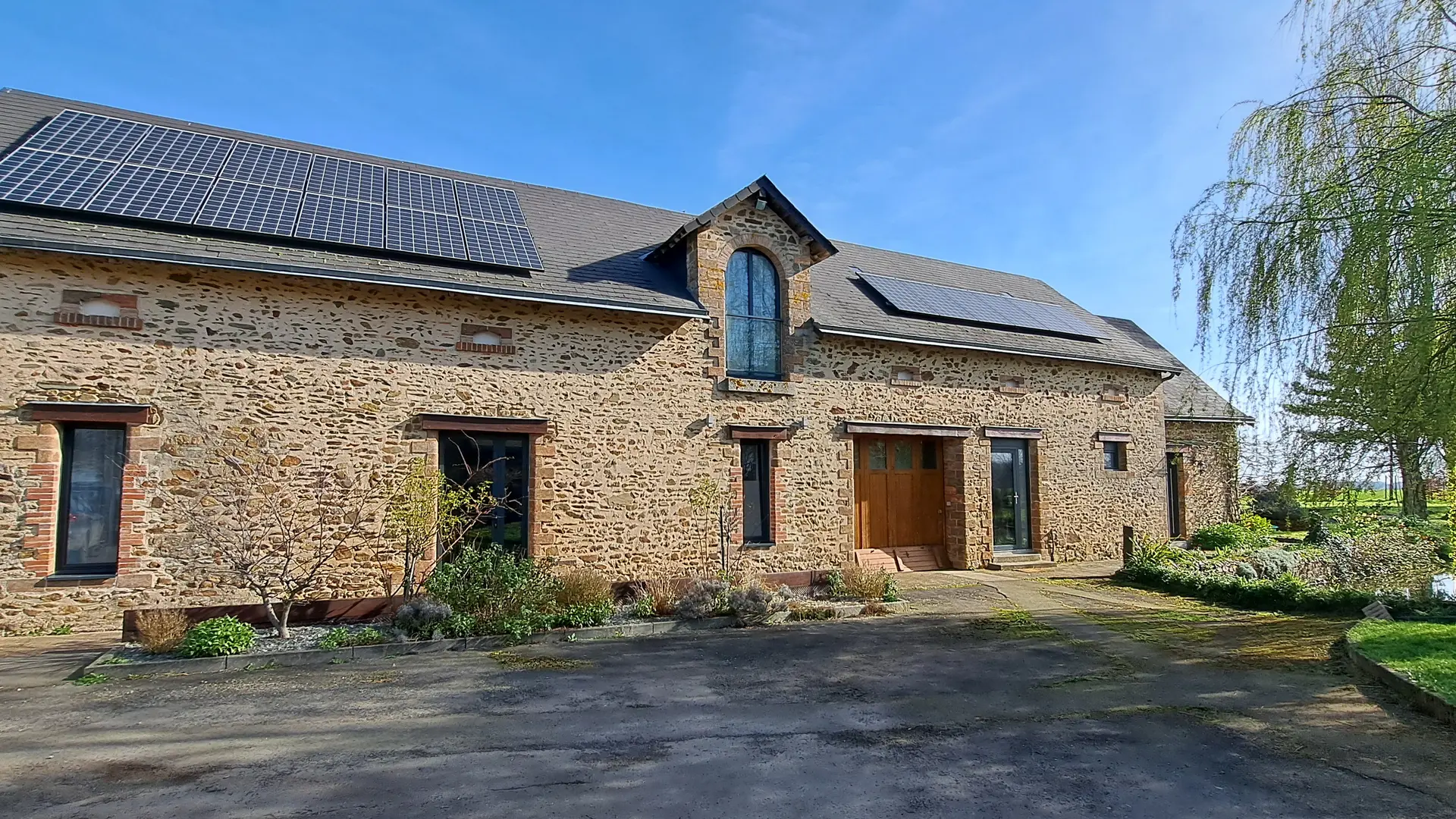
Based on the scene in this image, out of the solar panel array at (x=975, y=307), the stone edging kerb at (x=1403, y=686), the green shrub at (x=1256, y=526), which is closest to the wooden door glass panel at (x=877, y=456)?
the solar panel array at (x=975, y=307)

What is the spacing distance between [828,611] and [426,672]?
4.92 meters

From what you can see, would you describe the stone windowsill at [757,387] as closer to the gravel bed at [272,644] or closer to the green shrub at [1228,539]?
the gravel bed at [272,644]

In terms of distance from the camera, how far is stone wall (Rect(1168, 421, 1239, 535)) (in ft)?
60.8

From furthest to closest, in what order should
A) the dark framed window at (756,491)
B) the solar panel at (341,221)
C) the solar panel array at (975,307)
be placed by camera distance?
the solar panel array at (975,307)
the dark framed window at (756,491)
the solar panel at (341,221)

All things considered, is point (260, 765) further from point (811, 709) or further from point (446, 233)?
point (446, 233)

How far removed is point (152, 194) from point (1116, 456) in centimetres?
1691

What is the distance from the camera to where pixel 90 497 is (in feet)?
27.7

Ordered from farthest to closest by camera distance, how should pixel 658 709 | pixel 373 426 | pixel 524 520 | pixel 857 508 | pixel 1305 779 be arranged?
pixel 857 508
pixel 524 520
pixel 373 426
pixel 658 709
pixel 1305 779

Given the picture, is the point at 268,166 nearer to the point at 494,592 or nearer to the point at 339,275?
the point at 339,275

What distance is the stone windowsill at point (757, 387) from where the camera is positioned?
457 inches

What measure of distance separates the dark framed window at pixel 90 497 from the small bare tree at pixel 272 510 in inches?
27.2

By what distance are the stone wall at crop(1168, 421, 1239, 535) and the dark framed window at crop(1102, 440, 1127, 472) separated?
9.37 ft

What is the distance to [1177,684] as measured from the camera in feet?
21.8

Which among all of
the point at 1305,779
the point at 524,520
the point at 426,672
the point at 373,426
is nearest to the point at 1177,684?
the point at 1305,779
